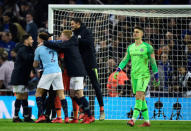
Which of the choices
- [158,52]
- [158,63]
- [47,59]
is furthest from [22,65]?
[158,52]

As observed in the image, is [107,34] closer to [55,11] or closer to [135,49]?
[55,11]

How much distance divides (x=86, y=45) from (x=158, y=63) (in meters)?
3.15

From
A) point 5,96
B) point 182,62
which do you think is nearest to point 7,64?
point 5,96

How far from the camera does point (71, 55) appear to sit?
11016 mm

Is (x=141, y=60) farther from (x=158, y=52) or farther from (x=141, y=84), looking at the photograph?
(x=158, y=52)

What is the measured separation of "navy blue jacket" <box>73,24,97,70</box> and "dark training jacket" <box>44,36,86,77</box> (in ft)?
0.95

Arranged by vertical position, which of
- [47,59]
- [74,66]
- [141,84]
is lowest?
[141,84]

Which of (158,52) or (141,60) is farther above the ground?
(158,52)

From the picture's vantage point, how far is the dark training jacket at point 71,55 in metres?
10.9

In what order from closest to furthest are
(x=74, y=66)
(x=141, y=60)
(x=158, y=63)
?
(x=141, y=60), (x=74, y=66), (x=158, y=63)

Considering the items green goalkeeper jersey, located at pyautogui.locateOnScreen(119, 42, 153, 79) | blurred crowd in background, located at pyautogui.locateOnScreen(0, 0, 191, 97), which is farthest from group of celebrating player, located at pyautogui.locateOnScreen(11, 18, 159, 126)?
blurred crowd in background, located at pyautogui.locateOnScreen(0, 0, 191, 97)

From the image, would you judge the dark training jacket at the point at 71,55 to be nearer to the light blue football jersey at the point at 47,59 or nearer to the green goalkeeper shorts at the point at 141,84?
the light blue football jersey at the point at 47,59

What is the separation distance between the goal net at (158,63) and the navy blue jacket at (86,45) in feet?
6.23

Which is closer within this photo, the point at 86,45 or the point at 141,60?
the point at 141,60
